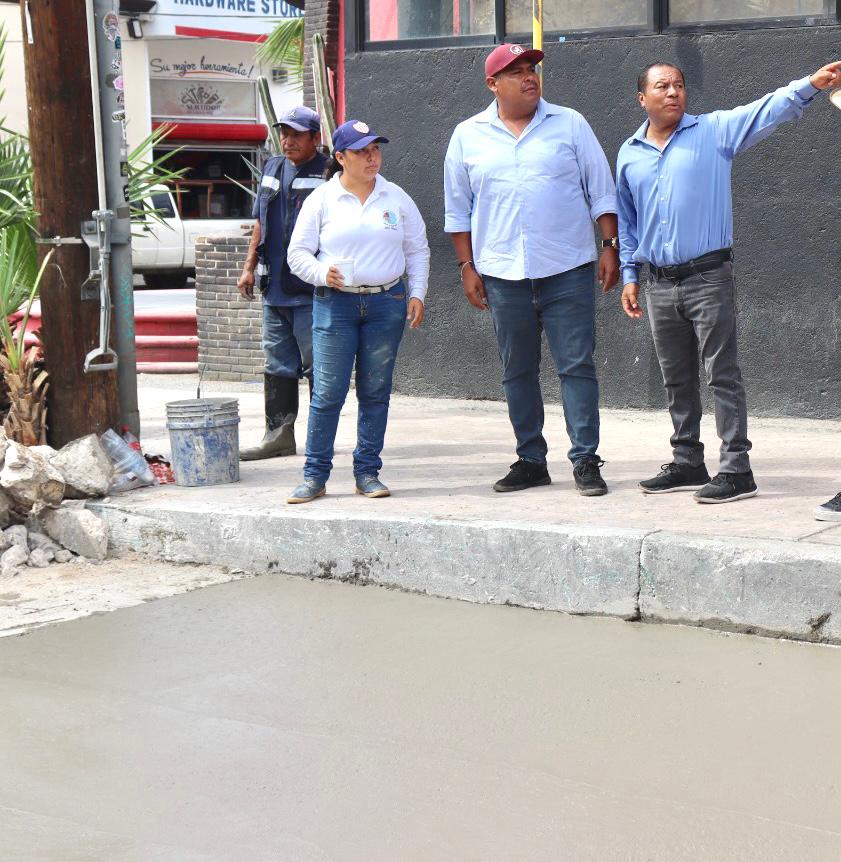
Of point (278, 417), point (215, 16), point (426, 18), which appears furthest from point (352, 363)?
point (215, 16)

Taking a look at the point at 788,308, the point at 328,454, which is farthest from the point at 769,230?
the point at 328,454

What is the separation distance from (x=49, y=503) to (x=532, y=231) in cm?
256

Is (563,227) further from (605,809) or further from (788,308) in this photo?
(605,809)

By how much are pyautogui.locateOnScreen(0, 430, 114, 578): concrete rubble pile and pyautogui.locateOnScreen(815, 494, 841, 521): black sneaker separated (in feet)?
10.5

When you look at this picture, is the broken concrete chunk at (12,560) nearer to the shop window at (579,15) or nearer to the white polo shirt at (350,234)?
the white polo shirt at (350,234)

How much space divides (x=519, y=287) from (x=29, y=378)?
2.49m

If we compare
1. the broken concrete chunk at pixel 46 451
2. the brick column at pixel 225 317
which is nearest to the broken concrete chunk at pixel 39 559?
the broken concrete chunk at pixel 46 451

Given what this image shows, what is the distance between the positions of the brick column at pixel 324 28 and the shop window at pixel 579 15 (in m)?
4.98

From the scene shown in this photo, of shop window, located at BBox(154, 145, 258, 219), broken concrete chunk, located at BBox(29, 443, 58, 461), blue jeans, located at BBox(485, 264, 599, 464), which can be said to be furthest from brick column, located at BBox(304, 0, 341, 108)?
shop window, located at BBox(154, 145, 258, 219)

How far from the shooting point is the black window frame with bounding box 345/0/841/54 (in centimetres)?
846

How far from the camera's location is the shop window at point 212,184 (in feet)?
94.3

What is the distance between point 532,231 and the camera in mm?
6387

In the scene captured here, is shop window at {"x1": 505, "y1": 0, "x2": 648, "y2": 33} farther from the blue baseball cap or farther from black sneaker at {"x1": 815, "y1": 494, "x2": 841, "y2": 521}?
black sneaker at {"x1": 815, "y1": 494, "x2": 841, "y2": 521}

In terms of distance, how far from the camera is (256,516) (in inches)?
249
